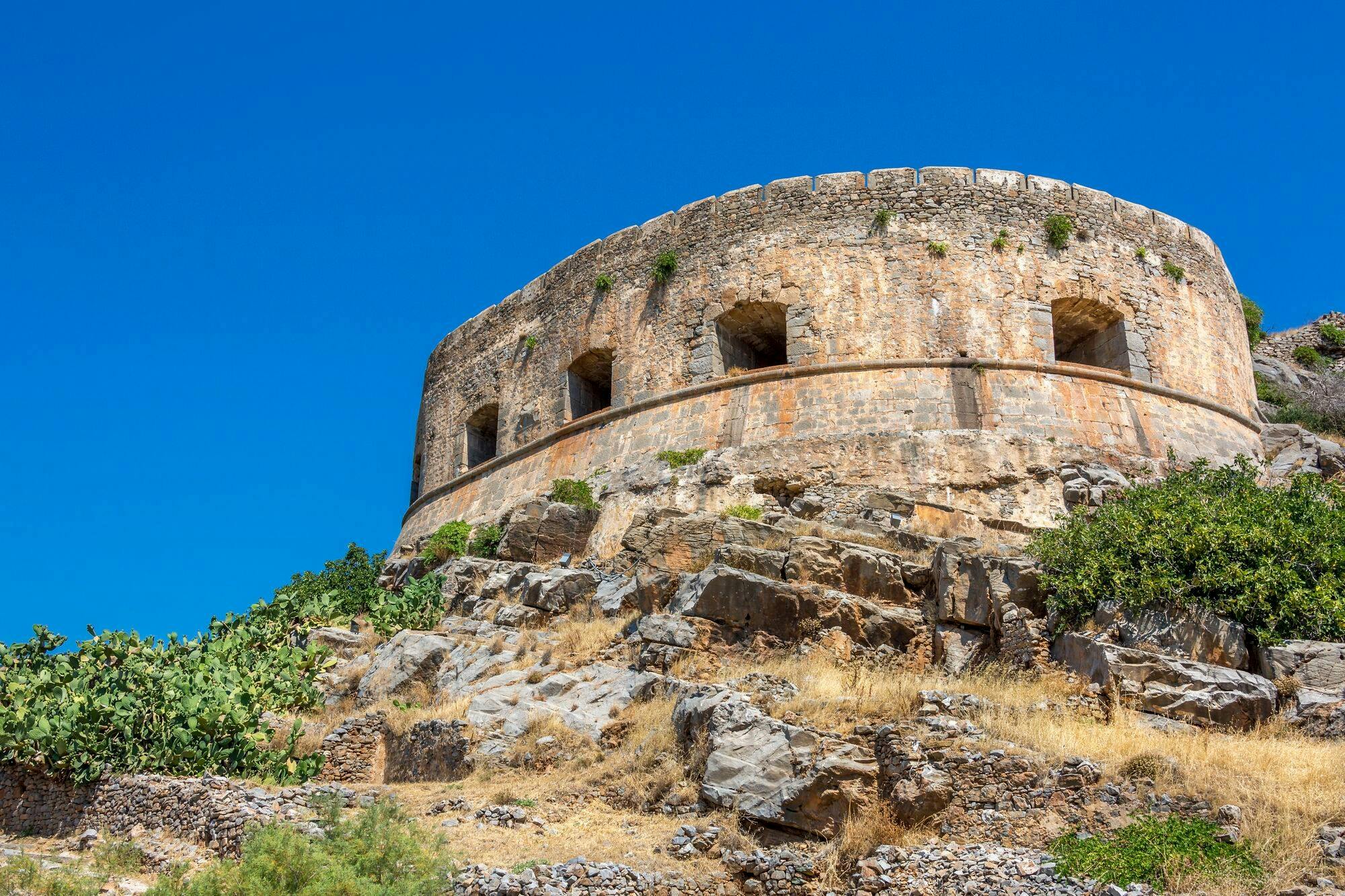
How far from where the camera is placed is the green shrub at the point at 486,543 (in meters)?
17.6

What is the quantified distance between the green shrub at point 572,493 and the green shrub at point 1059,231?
6813mm

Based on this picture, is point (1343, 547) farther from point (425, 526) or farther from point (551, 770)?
point (425, 526)

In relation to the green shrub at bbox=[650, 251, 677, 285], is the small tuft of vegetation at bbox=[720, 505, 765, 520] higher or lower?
lower

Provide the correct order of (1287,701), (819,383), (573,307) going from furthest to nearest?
(573,307) → (819,383) → (1287,701)

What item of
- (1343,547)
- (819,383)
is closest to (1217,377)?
(819,383)

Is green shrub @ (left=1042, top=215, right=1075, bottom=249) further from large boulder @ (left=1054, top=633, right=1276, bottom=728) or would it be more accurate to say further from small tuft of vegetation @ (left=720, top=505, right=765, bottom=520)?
large boulder @ (left=1054, top=633, right=1276, bottom=728)

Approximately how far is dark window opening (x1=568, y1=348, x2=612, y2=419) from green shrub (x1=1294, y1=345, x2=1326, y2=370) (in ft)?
39.1

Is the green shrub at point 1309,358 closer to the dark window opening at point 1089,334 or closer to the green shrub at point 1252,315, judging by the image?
the green shrub at point 1252,315

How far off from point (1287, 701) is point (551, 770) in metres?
5.40

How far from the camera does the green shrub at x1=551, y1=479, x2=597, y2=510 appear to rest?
17672 mm

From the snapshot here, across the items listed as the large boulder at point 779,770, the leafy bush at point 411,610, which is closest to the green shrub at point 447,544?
the leafy bush at point 411,610

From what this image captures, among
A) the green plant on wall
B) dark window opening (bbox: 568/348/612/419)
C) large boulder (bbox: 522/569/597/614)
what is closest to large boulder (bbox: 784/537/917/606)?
large boulder (bbox: 522/569/597/614)

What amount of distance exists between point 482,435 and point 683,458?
576 centimetres

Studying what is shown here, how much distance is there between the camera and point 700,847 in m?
8.54
